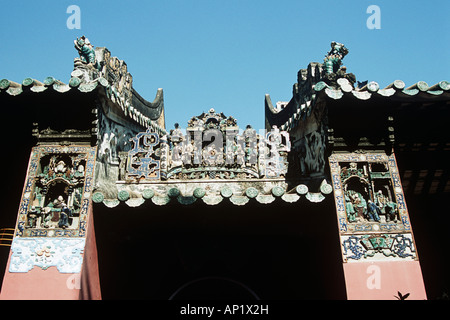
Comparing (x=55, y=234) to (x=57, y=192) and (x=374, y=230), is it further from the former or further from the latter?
(x=374, y=230)

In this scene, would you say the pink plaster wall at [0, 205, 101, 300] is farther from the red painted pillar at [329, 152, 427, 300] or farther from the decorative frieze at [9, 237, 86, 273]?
the red painted pillar at [329, 152, 427, 300]

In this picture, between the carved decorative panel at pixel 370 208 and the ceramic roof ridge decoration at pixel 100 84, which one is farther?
the ceramic roof ridge decoration at pixel 100 84

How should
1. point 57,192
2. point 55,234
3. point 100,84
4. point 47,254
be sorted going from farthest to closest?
point 57,192, point 100,84, point 55,234, point 47,254

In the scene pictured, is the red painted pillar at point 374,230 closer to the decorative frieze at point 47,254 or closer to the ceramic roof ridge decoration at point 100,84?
the decorative frieze at point 47,254

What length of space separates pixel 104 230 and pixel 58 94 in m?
2.72

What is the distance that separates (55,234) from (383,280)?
5588 millimetres

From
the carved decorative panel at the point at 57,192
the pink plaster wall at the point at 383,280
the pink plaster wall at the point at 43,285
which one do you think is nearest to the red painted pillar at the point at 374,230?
the pink plaster wall at the point at 383,280

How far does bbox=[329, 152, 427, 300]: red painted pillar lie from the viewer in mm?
5848

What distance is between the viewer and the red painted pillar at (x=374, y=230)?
5848 mm

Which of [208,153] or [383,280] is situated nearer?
[383,280]

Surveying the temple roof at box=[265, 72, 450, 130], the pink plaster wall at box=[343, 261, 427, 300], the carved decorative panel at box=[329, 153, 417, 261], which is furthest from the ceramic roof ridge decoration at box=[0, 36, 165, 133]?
the pink plaster wall at box=[343, 261, 427, 300]

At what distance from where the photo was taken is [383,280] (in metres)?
5.89

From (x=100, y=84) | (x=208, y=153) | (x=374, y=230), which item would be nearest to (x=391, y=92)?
(x=374, y=230)

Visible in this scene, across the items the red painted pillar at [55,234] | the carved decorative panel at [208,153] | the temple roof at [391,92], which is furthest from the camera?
the carved decorative panel at [208,153]
